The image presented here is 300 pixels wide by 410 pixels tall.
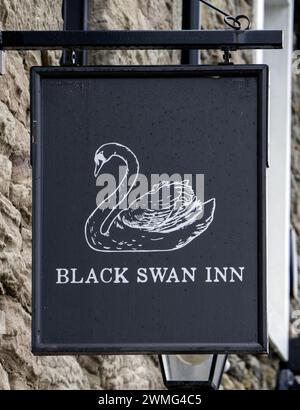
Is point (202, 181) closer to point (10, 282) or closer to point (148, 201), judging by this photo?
point (148, 201)

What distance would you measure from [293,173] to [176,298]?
743 centimetres

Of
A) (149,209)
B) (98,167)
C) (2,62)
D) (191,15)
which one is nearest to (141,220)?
(149,209)

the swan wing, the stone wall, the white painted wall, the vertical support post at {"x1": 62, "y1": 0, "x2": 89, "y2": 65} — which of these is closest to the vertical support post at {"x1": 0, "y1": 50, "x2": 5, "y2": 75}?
the stone wall

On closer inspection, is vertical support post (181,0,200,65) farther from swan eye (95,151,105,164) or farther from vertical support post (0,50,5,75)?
swan eye (95,151,105,164)

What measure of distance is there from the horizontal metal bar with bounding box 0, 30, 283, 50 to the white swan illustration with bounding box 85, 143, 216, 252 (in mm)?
346

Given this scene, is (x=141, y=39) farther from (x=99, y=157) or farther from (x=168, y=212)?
(x=168, y=212)

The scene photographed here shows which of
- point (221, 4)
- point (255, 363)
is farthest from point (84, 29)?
point (255, 363)

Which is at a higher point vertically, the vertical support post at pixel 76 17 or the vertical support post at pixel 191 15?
the vertical support post at pixel 191 15

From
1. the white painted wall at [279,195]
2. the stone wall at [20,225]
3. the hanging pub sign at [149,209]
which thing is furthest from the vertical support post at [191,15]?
the white painted wall at [279,195]

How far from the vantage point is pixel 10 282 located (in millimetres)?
4988

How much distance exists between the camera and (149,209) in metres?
Result: 4.24

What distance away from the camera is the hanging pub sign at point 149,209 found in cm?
416

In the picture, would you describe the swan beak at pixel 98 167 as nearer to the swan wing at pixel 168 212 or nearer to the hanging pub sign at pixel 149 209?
the hanging pub sign at pixel 149 209

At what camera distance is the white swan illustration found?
13.8 feet
